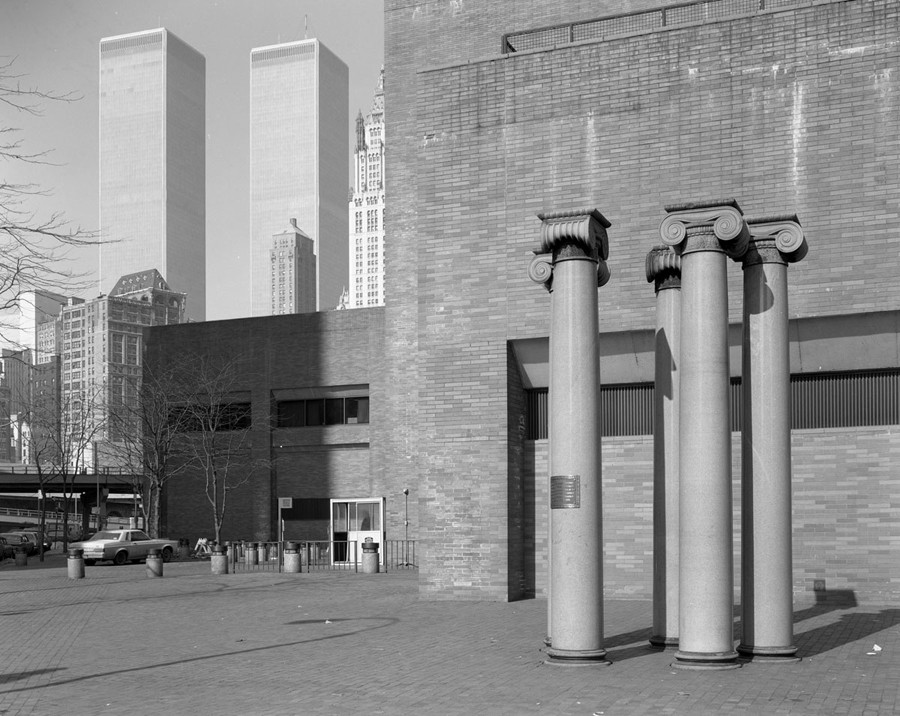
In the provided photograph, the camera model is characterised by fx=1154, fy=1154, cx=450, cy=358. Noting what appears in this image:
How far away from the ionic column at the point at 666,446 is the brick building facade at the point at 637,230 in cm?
450

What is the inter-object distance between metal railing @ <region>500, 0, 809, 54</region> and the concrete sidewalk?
11260 millimetres

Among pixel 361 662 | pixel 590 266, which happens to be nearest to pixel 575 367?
pixel 590 266

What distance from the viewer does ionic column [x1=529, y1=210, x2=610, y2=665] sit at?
40.8 feet

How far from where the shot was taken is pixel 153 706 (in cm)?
1093

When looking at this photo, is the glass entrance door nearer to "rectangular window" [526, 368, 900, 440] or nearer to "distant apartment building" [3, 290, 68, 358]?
"distant apartment building" [3, 290, 68, 358]

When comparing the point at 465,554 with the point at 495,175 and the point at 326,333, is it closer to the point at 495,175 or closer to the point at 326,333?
the point at 495,175

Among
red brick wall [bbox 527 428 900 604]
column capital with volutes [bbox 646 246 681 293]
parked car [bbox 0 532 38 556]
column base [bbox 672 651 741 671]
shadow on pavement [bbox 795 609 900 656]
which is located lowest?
parked car [bbox 0 532 38 556]

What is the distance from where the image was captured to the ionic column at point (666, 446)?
44.8 ft

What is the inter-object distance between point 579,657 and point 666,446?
3038 mm

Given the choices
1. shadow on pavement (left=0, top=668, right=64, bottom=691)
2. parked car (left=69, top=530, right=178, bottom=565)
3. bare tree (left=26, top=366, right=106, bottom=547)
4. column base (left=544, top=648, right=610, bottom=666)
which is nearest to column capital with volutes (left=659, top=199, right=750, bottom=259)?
column base (left=544, top=648, right=610, bottom=666)

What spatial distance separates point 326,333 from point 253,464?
6236mm

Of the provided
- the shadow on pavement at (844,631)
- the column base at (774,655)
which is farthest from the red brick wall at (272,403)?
the column base at (774,655)

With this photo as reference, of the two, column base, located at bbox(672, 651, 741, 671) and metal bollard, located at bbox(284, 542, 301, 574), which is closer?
column base, located at bbox(672, 651, 741, 671)

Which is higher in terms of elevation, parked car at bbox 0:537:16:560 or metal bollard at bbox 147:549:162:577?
metal bollard at bbox 147:549:162:577
